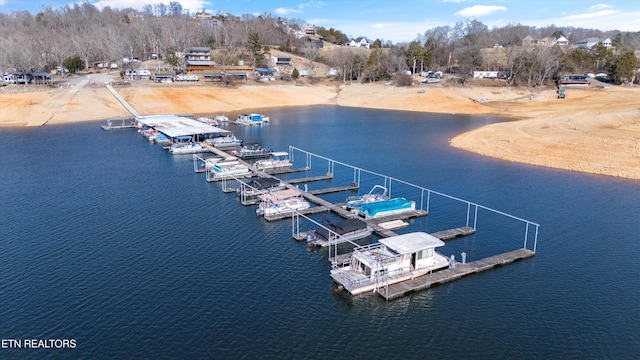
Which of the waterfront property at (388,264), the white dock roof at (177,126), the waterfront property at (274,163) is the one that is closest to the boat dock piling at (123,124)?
the white dock roof at (177,126)

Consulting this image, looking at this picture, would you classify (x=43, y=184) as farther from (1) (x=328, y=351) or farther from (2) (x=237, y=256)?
(1) (x=328, y=351)

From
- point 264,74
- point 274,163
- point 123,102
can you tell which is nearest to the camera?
point 274,163

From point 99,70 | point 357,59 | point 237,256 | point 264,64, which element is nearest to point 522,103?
point 357,59

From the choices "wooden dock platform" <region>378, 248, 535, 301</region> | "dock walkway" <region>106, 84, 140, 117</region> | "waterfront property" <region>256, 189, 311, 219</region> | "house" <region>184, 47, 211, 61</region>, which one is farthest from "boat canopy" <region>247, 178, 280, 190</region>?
"house" <region>184, 47, 211, 61</region>

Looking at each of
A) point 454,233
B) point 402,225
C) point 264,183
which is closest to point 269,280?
point 402,225

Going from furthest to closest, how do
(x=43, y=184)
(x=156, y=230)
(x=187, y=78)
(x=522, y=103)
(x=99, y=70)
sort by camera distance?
(x=99, y=70) → (x=187, y=78) → (x=522, y=103) → (x=43, y=184) → (x=156, y=230)

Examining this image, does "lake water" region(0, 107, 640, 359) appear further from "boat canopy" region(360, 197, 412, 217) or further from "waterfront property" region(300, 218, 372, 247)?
"boat canopy" region(360, 197, 412, 217)

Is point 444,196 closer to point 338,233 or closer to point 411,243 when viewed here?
point 338,233
